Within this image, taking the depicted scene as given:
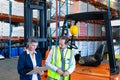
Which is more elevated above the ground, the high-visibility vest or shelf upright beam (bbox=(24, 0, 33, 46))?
shelf upright beam (bbox=(24, 0, 33, 46))

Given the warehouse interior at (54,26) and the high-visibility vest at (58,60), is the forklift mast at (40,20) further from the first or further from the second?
the high-visibility vest at (58,60)

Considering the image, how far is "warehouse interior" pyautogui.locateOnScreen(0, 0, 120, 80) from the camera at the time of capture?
374cm

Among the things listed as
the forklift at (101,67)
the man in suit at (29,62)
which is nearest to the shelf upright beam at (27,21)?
the forklift at (101,67)

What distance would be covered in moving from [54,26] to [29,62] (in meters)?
6.36

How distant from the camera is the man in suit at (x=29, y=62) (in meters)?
2.75

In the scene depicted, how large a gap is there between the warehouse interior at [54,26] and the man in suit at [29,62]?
89 cm

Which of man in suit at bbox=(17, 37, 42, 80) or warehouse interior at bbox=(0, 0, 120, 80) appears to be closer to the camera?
man in suit at bbox=(17, 37, 42, 80)

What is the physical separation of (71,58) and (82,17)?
105 centimetres

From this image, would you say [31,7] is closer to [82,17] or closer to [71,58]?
[82,17]

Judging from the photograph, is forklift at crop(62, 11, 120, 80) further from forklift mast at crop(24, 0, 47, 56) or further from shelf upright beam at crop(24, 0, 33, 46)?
shelf upright beam at crop(24, 0, 33, 46)

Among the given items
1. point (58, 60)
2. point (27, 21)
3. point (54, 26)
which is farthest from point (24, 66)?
point (54, 26)

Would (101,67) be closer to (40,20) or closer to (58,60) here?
(58,60)

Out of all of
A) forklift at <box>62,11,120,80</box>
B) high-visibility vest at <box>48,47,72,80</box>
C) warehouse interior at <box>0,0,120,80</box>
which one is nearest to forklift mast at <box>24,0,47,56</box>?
warehouse interior at <box>0,0,120,80</box>

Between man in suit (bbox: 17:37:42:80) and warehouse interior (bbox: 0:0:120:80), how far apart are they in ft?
2.92
